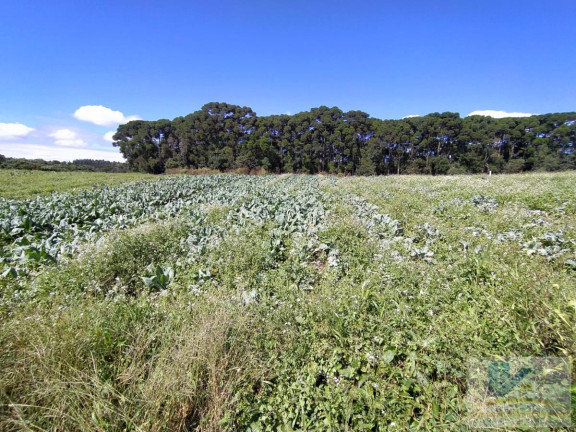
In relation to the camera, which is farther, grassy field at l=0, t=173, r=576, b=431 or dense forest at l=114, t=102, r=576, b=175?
dense forest at l=114, t=102, r=576, b=175

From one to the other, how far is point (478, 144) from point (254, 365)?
64432mm

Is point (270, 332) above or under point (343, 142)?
under

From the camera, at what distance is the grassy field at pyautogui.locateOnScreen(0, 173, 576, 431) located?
2113 mm

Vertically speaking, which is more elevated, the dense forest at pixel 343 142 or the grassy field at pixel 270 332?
the dense forest at pixel 343 142

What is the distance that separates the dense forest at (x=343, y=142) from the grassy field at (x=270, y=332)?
1936 inches

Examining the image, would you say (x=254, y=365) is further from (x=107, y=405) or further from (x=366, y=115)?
(x=366, y=115)

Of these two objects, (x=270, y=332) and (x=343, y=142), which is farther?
(x=343, y=142)

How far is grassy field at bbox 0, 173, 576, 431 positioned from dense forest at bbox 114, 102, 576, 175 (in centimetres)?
4918

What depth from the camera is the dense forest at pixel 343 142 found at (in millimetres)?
49969

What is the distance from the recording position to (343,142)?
56156 millimetres

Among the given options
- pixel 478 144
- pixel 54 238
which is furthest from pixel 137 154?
pixel 478 144

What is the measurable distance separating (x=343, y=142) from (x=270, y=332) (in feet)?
189

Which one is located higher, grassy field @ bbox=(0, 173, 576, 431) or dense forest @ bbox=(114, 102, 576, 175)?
dense forest @ bbox=(114, 102, 576, 175)

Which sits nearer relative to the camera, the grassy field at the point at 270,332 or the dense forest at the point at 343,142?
the grassy field at the point at 270,332
